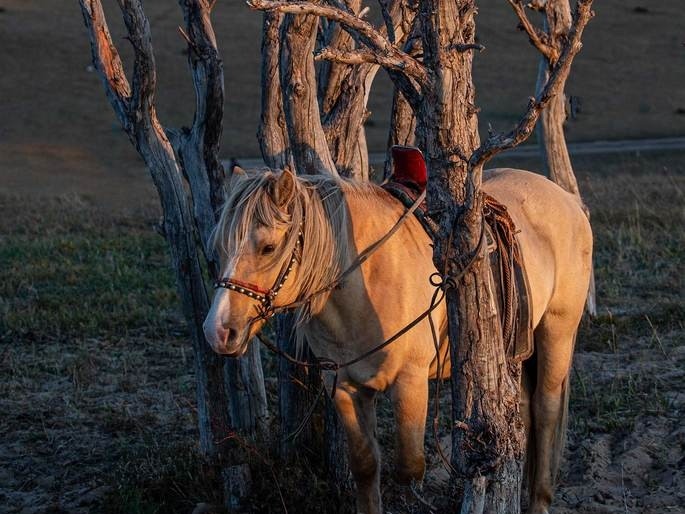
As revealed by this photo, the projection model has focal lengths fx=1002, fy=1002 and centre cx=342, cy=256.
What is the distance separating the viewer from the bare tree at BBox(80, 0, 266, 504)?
4844 millimetres

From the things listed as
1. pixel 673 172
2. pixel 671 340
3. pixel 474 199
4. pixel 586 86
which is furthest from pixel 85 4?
pixel 586 86

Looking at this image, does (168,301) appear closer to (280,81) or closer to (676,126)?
(280,81)

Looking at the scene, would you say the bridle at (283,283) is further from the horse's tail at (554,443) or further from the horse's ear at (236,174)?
the horse's tail at (554,443)

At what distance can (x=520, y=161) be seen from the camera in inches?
810

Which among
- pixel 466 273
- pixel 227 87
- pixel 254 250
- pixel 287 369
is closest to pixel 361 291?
pixel 254 250

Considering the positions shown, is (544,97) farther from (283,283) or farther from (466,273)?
(283,283)

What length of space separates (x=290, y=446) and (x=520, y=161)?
16.2m

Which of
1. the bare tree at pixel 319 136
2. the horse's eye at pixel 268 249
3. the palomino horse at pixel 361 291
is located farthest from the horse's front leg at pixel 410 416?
the horse's eye at pixel 268 249

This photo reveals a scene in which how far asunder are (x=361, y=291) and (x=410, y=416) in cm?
59

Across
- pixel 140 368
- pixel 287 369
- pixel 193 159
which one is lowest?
Answer: pixel 140 368

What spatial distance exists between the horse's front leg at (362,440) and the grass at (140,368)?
0.37 m

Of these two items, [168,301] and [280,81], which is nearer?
[280,81]

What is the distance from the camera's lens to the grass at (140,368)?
5270mm

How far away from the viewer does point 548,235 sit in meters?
5.24
